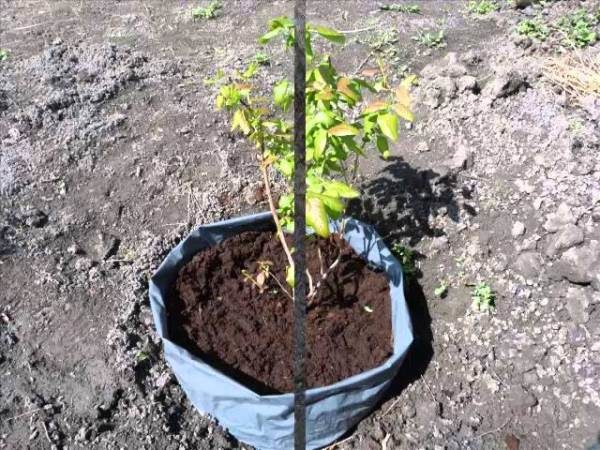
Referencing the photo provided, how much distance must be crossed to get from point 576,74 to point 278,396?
2247 millimetres

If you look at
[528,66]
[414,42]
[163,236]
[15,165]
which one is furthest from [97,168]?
[528,66]

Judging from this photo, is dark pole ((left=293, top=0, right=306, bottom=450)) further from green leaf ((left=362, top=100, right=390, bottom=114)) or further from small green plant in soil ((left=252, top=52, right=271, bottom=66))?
small green plant in soil ((left=252, top=52, right=271, bottom=66))

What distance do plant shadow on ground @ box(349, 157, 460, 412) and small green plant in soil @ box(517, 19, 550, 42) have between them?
4.15ft

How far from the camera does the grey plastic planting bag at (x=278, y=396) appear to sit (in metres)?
2.02

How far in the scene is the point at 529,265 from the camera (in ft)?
8.26

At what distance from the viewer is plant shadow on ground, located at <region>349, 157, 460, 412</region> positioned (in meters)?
2.72

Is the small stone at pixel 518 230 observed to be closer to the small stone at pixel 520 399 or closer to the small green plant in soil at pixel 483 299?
the small green plant in soil at pixel 483 299

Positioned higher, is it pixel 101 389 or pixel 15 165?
pixel 15 165

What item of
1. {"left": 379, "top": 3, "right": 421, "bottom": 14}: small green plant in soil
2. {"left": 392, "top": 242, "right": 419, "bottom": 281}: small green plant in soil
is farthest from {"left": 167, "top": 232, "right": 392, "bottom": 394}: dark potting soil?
{"left": 379, "top": 3, "right": 421, "bottom": 14}: small green plant in soil

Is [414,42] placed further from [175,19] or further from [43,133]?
[43,133]

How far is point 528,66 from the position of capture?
10.7 feet

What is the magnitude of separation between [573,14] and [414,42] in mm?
950

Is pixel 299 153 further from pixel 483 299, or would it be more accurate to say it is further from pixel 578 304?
pixel 578 304

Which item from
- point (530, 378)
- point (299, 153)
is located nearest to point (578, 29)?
point (530, 378)
